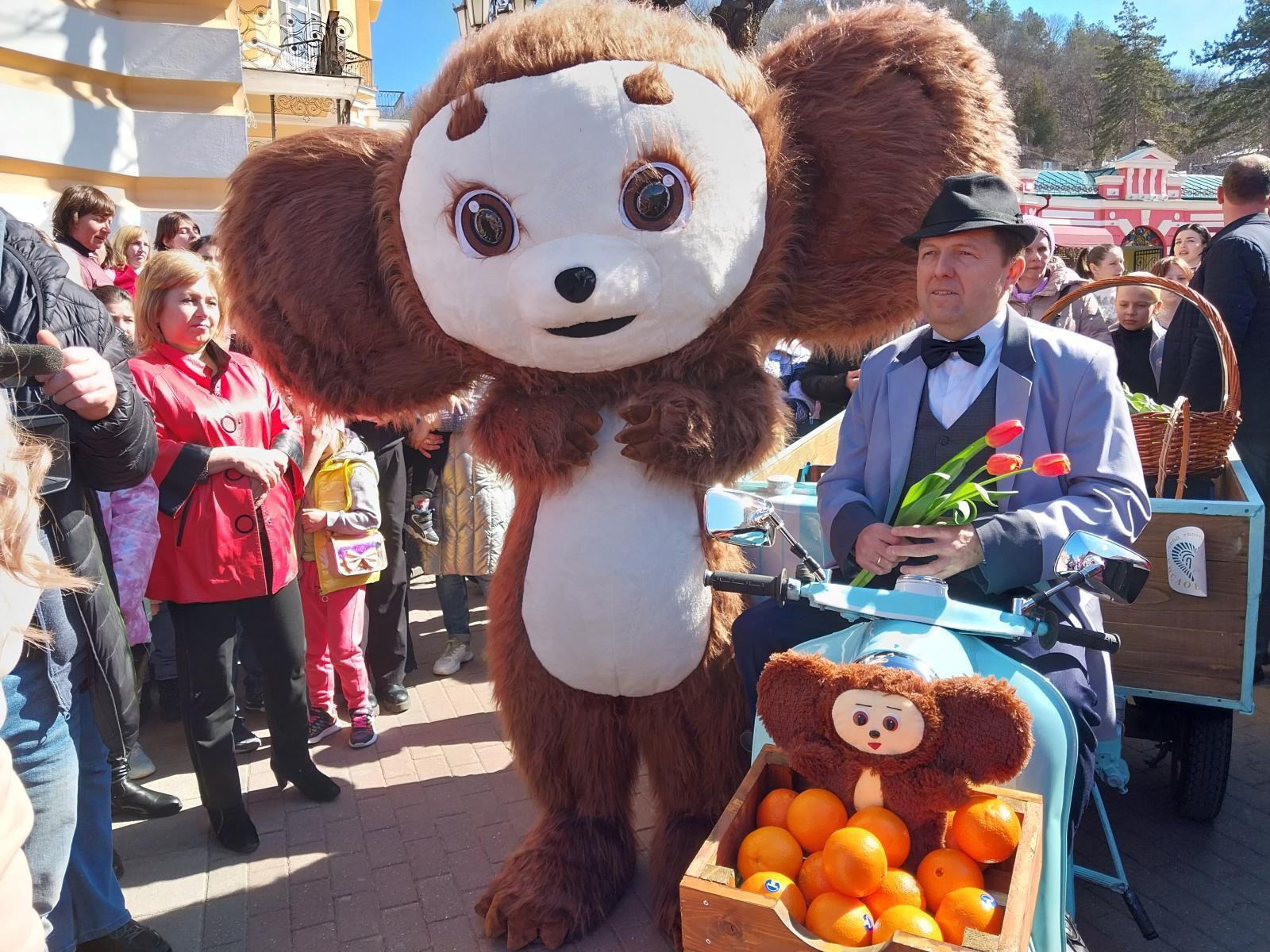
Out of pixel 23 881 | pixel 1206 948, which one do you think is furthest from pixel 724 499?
pixel 1206 948

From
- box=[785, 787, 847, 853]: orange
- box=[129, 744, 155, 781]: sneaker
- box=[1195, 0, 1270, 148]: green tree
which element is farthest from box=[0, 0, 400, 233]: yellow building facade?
box=[1195, 0, 1270, 148]: green tree

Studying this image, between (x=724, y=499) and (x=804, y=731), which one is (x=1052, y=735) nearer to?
(x=804, y=731)

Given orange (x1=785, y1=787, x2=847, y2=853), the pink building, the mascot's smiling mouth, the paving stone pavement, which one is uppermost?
the pink building

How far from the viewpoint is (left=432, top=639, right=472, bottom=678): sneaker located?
15.2 ft

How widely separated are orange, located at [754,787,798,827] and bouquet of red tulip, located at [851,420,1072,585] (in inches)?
22.7

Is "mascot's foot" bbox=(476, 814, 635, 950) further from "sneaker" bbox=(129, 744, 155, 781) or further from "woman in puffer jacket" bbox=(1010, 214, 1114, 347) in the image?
"woman in puffer jacket" bbox=(1010, 214, 1114, 347)

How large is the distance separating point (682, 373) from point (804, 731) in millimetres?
1177

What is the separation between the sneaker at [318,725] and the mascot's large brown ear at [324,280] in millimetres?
1691

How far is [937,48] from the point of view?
8.43ft

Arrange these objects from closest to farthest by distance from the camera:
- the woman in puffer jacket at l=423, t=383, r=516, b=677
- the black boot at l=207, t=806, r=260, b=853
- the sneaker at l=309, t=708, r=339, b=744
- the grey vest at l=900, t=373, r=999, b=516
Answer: the grey vest at l=900, t=373, r=999, b=516 → the black boot at l=207, t=806, r=260, b=853 → the sneaker at l=309, t=708, r=339, b=744 → the woman in puffer jacket at l=423, t=383, r=516, b=677

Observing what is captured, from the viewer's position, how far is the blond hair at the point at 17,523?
1248 millimetres

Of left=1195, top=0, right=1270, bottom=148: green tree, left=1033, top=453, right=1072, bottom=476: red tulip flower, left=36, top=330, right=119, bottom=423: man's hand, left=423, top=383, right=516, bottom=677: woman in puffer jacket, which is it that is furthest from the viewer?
left=1195, top=0, right=1270, bottom=148: green tree

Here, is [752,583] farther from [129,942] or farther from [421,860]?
[129,942]

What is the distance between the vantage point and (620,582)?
94.8 inches
